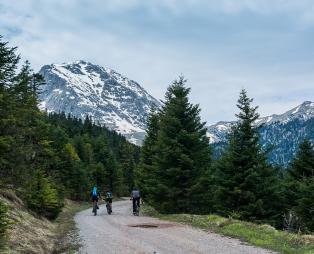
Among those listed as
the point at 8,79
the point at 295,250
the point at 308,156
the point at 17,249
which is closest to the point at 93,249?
the point at 17,249

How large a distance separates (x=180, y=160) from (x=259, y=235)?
46.8 feet

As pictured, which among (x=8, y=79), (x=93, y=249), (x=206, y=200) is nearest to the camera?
(x=93, y=249)

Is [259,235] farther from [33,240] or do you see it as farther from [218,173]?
[218,173]

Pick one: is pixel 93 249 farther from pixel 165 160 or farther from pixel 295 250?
pixel 165 160

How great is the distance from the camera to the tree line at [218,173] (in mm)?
33000

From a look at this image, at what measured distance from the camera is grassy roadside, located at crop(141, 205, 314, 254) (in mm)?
15844

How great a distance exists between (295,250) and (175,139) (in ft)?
61.5

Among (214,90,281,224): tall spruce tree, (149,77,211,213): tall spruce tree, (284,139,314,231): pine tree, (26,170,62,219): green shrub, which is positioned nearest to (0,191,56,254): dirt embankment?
(26,170,62,219): green shrub

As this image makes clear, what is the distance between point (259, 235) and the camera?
61.4ft

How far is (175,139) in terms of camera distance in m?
33.4

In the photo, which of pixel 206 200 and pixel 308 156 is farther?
pixel 308 156

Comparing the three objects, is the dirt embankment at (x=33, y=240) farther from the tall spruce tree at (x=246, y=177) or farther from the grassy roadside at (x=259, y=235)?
the tall spruce tree at (x=246, y=177)

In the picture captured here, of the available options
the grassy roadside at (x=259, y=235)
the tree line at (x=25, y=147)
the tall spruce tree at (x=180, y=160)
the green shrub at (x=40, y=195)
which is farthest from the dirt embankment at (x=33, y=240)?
the tall spruce tree at (x=180, y=160)

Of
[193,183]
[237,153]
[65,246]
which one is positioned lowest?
[65,246]
